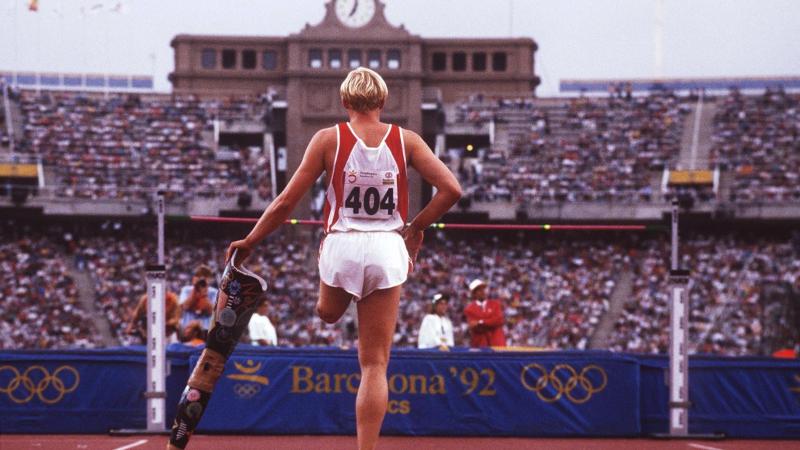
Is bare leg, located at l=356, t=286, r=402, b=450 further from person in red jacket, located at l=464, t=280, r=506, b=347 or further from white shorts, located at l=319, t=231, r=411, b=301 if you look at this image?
person in red jacket, located at l=464, t=280, r=506, b=347

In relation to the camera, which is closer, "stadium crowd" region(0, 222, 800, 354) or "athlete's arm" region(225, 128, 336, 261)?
"athlete's arm" region(225, 128, 336, 261)

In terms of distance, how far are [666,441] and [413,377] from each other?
8.75 ft

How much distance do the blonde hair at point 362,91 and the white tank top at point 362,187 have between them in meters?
0.14

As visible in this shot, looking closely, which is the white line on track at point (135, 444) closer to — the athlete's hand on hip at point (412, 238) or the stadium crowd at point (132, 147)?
the athlete's hand on hip at point (412, 238)

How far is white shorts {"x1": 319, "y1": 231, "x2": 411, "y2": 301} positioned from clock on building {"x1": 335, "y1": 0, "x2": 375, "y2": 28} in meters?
51.6

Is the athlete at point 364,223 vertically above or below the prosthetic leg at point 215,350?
above

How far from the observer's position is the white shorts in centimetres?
545

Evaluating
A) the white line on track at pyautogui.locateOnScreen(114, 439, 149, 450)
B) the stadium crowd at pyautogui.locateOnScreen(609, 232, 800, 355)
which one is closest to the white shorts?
the white line on track at pyautogui.locateOnScreen(114, 439, 149, 450)

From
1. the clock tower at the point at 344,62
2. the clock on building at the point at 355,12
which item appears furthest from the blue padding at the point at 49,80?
the clock on building at the point at 355,12

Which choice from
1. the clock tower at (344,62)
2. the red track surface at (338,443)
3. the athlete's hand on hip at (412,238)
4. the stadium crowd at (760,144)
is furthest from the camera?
the clock tower at (344,62)

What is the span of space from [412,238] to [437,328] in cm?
808

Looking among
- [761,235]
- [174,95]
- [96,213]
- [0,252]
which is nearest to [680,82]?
[761,235]

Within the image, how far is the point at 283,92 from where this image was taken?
55.9m

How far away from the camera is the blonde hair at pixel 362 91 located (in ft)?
18.4
